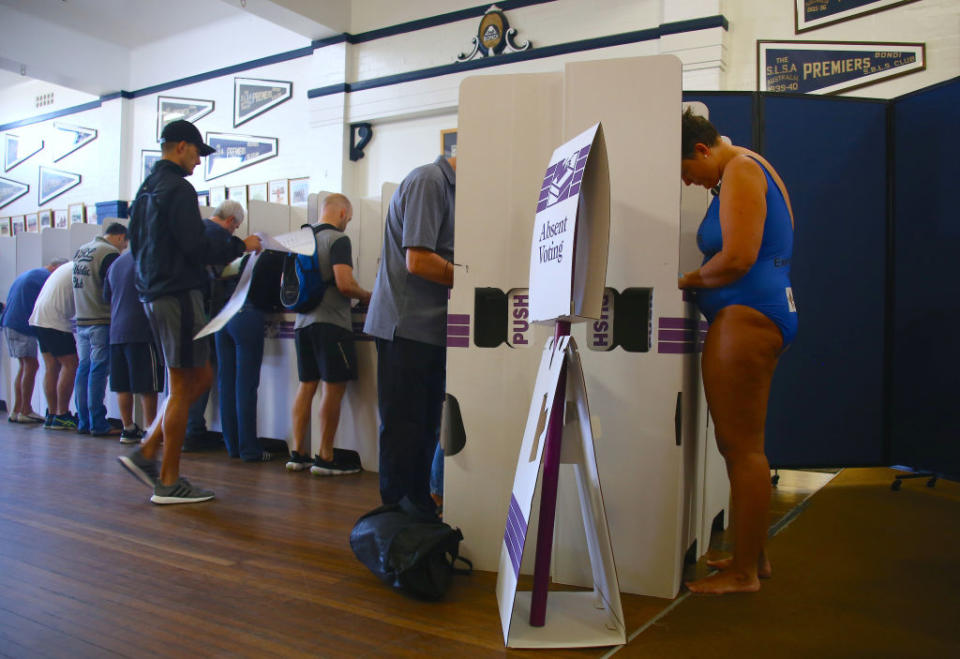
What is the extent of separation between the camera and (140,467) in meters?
3.11

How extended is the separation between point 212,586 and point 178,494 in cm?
120

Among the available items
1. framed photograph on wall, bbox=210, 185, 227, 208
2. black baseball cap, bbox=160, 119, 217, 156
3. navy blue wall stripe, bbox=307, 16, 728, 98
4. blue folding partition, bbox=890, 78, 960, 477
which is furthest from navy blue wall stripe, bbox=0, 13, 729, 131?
black baseball cap, bbox=160, 119, 217, 156

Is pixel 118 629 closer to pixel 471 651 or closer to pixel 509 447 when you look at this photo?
pixel 471 651

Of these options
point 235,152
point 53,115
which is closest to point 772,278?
point 235,152

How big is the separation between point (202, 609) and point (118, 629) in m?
0.21

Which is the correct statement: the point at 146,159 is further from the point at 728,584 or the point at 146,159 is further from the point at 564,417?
the point at 728,584

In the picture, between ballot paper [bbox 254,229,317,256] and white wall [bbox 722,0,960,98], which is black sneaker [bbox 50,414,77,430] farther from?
white wall [bbox 722,0,960,98]

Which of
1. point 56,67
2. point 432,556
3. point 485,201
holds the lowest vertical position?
point 432,556

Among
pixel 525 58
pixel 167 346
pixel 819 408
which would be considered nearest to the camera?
pixel 167 346

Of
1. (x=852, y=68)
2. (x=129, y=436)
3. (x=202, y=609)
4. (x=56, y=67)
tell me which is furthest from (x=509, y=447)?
(x=56, y=67)

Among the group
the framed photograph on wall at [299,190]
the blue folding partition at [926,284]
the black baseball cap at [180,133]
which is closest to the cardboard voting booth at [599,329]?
the black baseball cap at [180,133]

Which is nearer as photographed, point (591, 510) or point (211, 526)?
point (591, 510)

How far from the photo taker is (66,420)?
5.55 m

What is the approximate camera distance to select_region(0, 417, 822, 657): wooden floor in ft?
5.60
